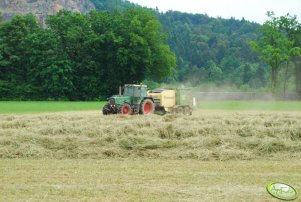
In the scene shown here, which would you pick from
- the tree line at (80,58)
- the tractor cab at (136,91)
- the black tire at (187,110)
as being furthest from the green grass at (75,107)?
the tree line at (80,58)

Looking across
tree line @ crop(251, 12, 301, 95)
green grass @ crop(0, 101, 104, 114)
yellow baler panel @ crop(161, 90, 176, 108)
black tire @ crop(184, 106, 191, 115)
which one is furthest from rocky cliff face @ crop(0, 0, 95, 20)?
black tire @ crop(184, 106, 191, 115)

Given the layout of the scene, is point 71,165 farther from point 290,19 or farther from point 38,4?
point 38,4

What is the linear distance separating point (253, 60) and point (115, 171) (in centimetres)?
11303

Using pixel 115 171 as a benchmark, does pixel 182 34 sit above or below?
above

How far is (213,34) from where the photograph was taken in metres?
134

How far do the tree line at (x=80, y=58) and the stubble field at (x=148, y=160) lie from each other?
38.5 m

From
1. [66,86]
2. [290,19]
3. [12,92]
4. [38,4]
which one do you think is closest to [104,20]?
[66,86]

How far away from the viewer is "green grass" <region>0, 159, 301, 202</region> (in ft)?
24.8

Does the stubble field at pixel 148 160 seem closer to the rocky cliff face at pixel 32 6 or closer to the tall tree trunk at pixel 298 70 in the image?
the tall tree trunk at pixel 298 70

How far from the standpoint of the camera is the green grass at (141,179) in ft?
24.8

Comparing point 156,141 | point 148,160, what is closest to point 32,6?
point 156,141

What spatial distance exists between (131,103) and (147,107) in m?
0.84

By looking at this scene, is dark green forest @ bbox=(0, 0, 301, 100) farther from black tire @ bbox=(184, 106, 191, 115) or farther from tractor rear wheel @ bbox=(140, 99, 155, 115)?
tractor rear wheel @ bbox=(140, 99, 155, 115)

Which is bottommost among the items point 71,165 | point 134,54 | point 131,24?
point 71,165
